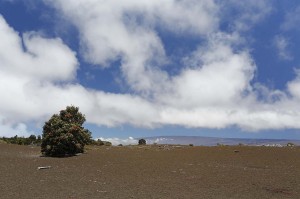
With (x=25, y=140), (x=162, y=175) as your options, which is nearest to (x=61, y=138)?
(x=162, y=175)

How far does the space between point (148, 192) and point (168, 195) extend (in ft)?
3.29

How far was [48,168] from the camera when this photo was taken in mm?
25328

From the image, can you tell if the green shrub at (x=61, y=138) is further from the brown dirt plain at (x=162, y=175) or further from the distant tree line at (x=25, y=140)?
the distant tree line at (x=25, y=140)

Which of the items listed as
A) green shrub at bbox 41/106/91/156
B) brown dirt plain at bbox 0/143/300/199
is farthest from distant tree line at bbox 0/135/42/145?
brown dirt plain at bbox 0/143/300/199

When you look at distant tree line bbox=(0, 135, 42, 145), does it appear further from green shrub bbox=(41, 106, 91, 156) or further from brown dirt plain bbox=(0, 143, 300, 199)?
brown dirt plain bbox=(0, 143, 300, 199)

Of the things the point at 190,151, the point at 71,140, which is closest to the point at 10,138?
the point at 71,140

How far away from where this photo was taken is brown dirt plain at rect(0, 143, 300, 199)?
18.2m

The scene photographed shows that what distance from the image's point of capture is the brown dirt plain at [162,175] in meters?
18.2

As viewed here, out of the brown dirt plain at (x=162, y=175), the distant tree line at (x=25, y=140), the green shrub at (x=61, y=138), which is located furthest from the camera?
the distant tree line at (x=25, y=140)

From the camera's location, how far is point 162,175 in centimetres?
2325

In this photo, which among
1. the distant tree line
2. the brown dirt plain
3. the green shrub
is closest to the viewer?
the brown dirt plain

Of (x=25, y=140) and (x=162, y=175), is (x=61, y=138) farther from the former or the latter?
(x=25, y=140)

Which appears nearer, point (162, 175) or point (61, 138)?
point (162, 175)

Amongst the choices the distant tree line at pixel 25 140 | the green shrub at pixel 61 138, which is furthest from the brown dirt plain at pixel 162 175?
the distant tree line at pixel 25 140
